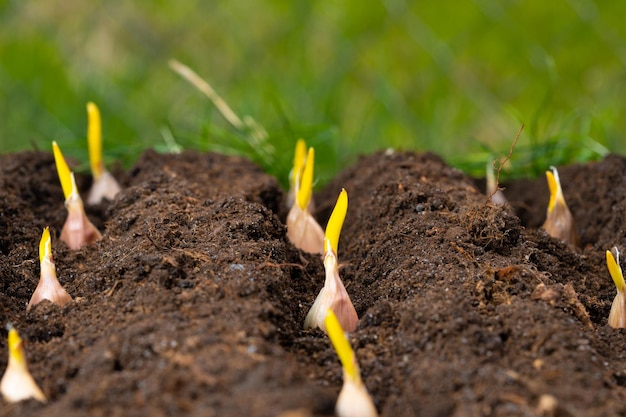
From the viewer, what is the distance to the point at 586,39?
3773mm

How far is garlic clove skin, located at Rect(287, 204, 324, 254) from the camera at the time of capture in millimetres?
1604

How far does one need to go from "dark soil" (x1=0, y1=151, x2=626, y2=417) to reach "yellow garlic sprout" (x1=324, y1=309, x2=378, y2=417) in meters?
0.02

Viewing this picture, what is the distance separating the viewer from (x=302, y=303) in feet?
4.48

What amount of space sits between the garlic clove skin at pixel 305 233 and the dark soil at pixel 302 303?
2.4 inches

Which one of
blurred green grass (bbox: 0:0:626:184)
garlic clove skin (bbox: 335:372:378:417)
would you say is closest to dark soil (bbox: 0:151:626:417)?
garlic clove skin (bbox: 335:372:378:417)

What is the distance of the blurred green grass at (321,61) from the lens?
3602 mm

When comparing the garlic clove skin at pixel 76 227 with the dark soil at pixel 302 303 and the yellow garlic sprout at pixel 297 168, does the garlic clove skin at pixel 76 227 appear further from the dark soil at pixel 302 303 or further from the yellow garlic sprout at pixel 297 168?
the yellow garlic sprout at pixel 297 168

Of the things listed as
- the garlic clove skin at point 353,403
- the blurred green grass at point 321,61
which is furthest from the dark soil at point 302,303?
the blurred green grass at point 321,61

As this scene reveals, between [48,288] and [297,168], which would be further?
[297,168]

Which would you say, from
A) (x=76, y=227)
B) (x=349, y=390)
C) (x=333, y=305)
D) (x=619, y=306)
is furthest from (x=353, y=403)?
(x=76, y=227)

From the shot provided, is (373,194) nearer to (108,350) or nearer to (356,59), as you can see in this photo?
(108,350)

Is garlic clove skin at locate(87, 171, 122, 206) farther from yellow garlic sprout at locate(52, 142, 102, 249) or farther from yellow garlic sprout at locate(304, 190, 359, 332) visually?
yellow garlic sprout at locate(304, 190, 359, 332)

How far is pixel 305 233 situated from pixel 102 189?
1.82ft

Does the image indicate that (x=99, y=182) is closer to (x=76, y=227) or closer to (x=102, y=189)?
(x=102, y=189)
